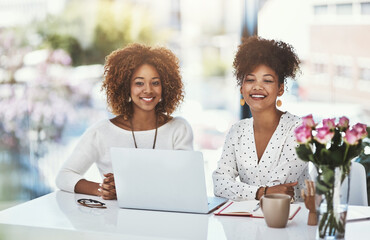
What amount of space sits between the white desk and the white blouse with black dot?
1.05 ft

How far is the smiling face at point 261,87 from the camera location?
92.4 inches

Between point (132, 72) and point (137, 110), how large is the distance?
0.19 metres

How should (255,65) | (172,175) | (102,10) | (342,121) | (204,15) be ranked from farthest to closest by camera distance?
(102,10) < (204,15) < (255,65) < (172,175) < (342,121)

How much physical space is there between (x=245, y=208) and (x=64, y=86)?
2.90 m

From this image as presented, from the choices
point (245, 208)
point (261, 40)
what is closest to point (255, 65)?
point (261, 40)

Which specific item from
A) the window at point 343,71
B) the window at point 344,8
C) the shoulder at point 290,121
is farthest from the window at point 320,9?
the shoulder at point 290,121

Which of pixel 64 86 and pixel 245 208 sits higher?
pixel 64 86

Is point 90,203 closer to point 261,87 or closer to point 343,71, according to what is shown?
point 261,87

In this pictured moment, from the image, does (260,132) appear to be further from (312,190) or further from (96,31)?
(96,31)

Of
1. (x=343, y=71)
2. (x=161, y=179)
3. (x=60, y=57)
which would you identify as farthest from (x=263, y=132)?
(x=60, y=57)

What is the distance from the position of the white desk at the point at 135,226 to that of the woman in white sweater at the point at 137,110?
0.53 m

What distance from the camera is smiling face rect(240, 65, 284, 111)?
2.35 m

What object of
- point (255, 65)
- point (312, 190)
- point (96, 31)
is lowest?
point (312, 190)

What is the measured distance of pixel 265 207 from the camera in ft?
5.70
